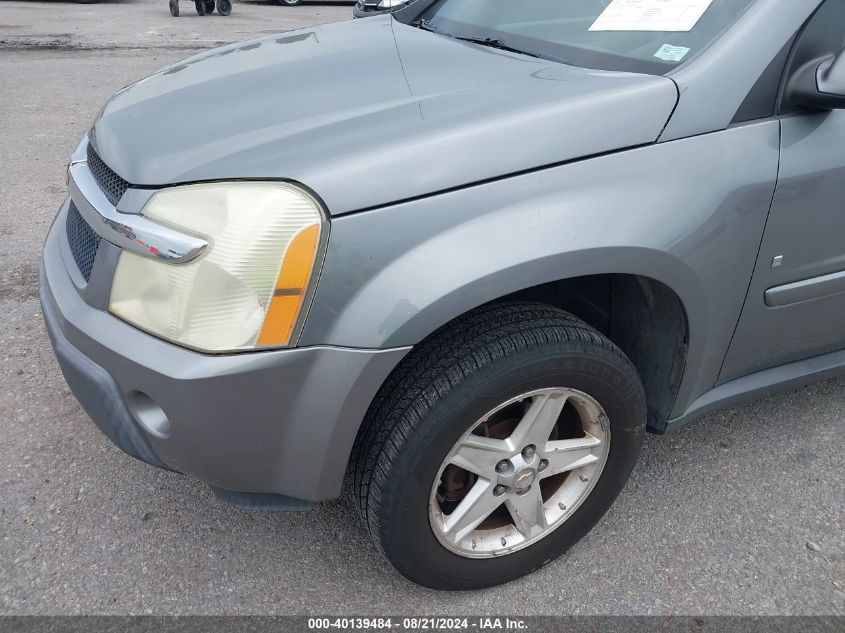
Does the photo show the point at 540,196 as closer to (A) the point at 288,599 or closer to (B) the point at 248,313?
(B) the point at 248,313

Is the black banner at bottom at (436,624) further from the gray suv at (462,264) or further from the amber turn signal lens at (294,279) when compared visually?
the amber turn signal lens at (294,279)

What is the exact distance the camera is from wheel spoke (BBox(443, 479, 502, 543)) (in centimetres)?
181

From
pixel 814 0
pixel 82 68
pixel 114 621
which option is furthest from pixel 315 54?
pixel 82 68

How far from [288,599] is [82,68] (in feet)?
26.1

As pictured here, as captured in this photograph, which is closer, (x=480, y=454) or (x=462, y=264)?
(x=462, y=264)

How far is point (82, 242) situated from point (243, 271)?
2.10ft

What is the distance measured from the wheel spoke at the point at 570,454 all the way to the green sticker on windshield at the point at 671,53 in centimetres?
100

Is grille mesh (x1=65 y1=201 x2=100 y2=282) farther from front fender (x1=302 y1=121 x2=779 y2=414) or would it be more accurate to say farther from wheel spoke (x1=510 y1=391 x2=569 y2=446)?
wheel spoke (x1=510 y1=391 x2=569 y2=446)

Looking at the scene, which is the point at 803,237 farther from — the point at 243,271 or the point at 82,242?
the point at 82,242

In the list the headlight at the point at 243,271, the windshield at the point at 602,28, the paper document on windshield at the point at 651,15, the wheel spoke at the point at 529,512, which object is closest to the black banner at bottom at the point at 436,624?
the wheel spoke at the point at 529,512

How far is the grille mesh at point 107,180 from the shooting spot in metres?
1.69

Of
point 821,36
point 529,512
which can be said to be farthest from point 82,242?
point 821,36

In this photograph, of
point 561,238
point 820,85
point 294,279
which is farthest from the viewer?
point 820,85

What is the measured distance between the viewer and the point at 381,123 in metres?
1.63
